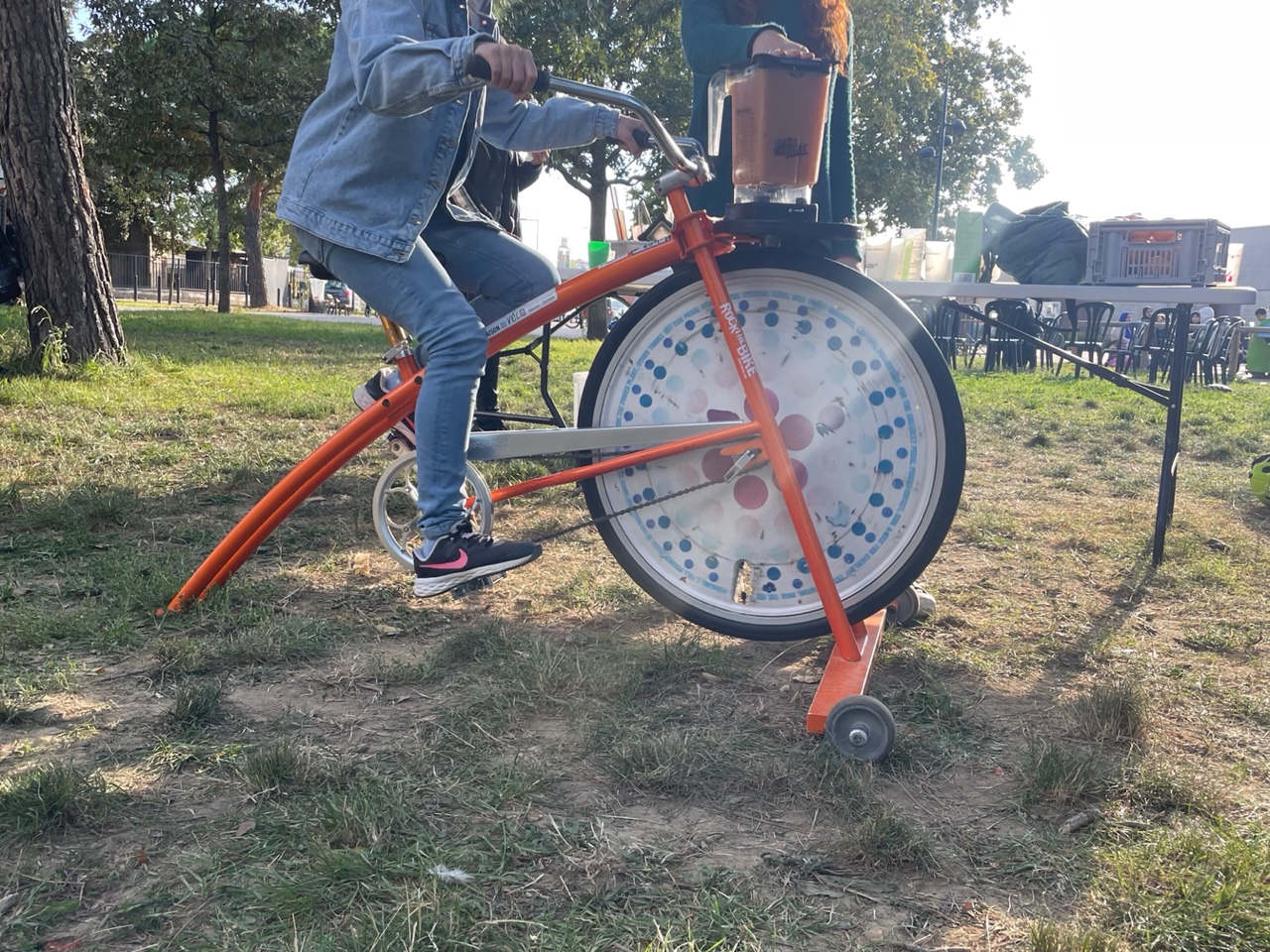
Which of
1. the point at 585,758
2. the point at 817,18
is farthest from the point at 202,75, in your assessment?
the point at 585,758

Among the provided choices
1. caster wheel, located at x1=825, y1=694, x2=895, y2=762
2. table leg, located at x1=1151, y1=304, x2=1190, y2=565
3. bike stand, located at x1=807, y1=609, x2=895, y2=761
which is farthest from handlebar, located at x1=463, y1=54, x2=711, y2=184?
table leg, located at x1=1151, y1=304, x2=1190, y2=565

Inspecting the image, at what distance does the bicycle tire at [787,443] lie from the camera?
270 centimetres

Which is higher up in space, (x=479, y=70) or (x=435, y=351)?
(x=479, y=70)

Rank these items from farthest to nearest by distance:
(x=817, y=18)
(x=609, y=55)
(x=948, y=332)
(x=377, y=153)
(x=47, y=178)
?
(x=609, y=55), (x=948, y=332), (x=47, y=178), (x=817, y=18), (x=377, y=153)

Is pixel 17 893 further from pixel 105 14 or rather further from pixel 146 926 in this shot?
pixel 105 14

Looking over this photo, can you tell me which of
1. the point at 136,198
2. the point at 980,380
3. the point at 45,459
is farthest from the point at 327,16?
the point at 136,198

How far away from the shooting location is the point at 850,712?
222cm

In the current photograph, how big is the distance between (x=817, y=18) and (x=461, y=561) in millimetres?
2091

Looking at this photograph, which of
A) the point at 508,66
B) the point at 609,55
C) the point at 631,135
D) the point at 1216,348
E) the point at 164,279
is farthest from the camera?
the point at 164,279

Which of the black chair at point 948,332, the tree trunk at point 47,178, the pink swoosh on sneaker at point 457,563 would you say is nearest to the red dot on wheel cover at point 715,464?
the pink swoosh on sneaker at point 457,563

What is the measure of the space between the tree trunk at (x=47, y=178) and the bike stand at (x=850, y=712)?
6983 millimetres

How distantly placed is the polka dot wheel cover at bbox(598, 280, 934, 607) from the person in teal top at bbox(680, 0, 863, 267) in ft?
1.76

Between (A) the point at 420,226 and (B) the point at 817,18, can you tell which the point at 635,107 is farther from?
(B) the point at 817,18

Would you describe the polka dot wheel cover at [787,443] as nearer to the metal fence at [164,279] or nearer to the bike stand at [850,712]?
the bike stand at [850,712]
